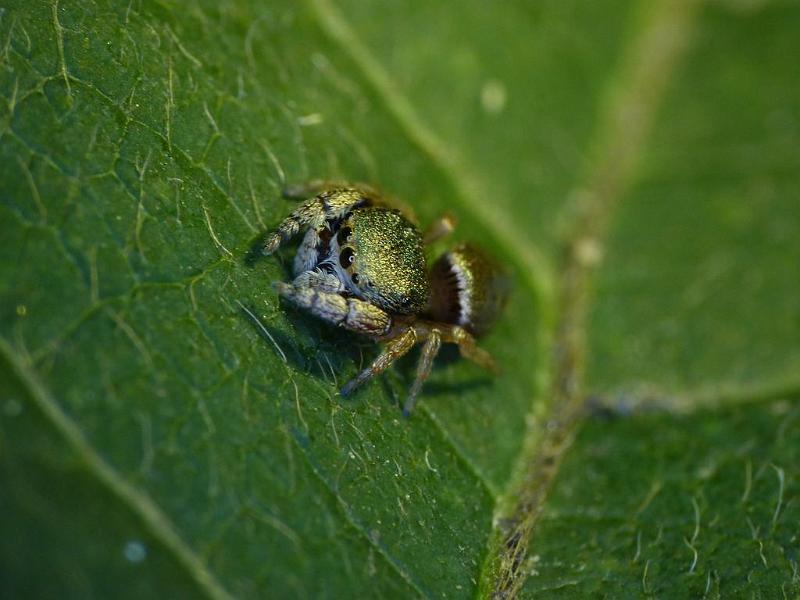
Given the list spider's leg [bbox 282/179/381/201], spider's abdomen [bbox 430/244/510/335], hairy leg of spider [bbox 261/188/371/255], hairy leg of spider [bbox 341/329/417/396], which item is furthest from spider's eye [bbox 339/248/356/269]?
spider's abdomen [bbox 430/244/510/335]

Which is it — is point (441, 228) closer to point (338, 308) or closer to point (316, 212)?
point (316, 212)

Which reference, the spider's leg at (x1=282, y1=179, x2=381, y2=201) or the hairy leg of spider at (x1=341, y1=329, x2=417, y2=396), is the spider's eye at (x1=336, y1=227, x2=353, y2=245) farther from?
the hairy leg of spider at (x1=341, y1=329, x2=417, y2=396)

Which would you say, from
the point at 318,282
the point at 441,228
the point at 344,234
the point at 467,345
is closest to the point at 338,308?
the point at 318,282

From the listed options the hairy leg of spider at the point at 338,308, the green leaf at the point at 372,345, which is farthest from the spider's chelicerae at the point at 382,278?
the green leaf at the point at 372,345

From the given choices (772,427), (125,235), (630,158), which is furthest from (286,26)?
(772,427)

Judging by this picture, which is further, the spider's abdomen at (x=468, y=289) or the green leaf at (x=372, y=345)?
the spider's abdomen at (x=468, y=289)

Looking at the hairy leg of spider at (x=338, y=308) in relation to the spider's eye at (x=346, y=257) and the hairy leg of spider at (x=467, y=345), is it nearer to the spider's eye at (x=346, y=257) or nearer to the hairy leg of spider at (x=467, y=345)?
the spider's eye at (x=346, y=257)
